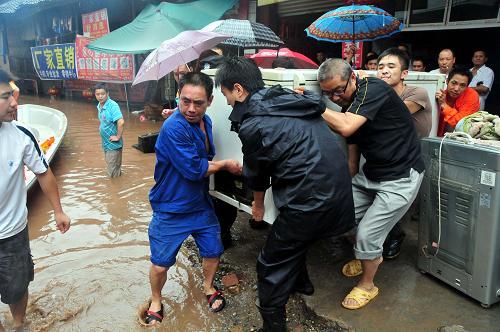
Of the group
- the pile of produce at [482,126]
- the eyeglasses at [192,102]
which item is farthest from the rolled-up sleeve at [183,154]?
the pile of produce at [482,126]

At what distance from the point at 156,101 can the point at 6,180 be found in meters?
11.0

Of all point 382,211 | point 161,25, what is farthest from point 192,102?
point 161,25

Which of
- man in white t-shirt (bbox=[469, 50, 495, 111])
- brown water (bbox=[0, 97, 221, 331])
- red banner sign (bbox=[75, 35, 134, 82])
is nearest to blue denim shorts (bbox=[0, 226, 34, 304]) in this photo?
brown water (bbox=[0, 97, 221, 331])

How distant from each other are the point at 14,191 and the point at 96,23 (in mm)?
13245

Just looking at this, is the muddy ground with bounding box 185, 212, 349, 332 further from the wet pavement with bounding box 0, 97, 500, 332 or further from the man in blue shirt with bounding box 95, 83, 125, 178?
the man in blue shirt with bounding box 95, 83, 125, 178

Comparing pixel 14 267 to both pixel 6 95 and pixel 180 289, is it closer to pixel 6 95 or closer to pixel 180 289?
pixel 6 95

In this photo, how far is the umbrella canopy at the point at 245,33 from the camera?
5.37 meters

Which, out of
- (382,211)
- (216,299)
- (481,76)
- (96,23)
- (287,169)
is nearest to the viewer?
(287,169)

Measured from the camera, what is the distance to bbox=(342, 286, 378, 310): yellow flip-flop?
2.88 metres

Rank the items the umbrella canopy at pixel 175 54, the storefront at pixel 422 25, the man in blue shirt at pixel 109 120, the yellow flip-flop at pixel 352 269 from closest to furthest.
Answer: the yellow flip-flop at pixel 352 269 < the umbrella canopy at pixel 175 54 < the man in blue shirt at pixel 109 120 < the storefront at pixel 422 25

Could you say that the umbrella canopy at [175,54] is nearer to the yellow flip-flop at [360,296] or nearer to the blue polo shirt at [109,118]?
the blue polo shirt at [109,118]

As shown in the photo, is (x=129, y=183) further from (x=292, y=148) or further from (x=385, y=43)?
(x=385, y=43)

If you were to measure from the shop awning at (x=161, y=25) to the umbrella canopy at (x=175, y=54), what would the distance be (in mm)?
4695

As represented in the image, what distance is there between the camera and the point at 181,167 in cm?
269
